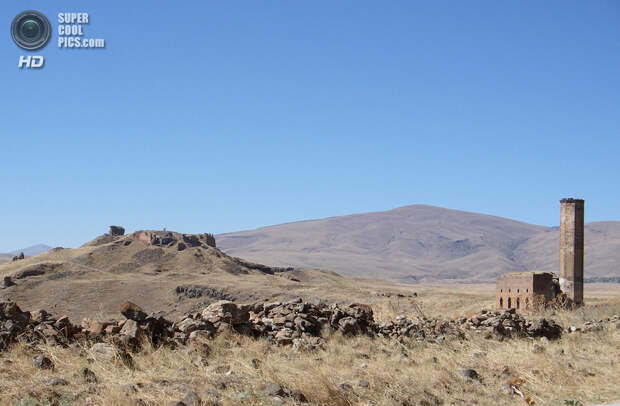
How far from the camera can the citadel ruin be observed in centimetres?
3406

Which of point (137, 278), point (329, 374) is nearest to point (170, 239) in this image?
point (137, 278)

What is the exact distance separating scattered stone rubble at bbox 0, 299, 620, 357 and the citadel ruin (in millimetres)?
17977

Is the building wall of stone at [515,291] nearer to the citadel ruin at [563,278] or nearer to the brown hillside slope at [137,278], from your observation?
the citadel ruin at [563,278]

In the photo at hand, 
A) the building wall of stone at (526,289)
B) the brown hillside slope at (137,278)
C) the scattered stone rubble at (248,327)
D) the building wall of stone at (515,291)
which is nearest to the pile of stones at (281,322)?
the scattered stone rubble at (248,327)

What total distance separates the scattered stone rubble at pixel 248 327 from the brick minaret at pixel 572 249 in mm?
20753

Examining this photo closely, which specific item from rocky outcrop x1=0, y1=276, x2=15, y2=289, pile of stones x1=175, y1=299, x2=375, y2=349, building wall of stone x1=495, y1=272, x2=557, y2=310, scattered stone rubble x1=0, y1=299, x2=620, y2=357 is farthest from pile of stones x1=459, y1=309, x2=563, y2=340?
rocky outcrop x1=0, y1=276, x2=15, y2=289

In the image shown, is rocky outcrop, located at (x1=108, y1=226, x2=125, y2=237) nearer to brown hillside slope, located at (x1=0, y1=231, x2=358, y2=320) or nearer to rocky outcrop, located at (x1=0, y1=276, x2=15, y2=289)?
brown hillside slope, located at (x1=0, y1=231, x2=358, y2=320)

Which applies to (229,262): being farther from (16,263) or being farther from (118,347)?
(118,347)

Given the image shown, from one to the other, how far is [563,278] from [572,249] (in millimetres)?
1807

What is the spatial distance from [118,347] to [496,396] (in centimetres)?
574

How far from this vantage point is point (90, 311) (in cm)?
4788

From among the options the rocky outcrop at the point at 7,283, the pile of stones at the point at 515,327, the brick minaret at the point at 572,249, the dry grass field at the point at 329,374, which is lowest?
the rocky outcrop at the point at 7,283

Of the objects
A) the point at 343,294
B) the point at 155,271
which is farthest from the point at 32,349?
the point at 155,271

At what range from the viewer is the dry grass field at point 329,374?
7.45m
